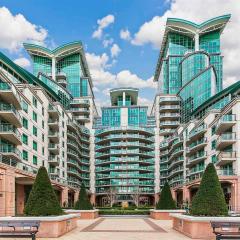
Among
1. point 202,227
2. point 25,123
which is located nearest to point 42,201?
point 202,227

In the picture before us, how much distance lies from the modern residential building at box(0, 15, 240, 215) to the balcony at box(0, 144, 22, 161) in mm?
12414

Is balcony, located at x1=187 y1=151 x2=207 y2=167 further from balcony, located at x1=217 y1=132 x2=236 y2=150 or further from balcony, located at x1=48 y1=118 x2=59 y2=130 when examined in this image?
balcony, located at x1=48 y1=118 x2=59 y2=130

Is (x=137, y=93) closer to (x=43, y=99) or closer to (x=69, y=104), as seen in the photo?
(x=69, y=104)

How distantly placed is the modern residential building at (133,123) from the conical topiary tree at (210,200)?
3624 centimetres

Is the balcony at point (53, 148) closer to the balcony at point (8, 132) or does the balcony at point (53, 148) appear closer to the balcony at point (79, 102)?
the balcony at point (8, 132)

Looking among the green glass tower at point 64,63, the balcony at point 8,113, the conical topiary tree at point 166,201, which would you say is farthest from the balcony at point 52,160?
the green glass tower at point 64,63

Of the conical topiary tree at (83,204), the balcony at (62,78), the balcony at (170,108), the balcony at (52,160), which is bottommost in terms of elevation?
the conical topiary tree at (83,204)

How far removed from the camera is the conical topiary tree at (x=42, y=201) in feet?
69.2

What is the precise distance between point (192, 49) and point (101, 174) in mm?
50040

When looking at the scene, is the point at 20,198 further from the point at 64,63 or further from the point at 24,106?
the point at 64,63

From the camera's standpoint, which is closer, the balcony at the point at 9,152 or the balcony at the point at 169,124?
the balcony at the point at 9,152

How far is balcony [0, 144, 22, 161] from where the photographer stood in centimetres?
3879


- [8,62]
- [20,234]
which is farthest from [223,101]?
[20,234]

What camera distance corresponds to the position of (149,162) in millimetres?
108312
